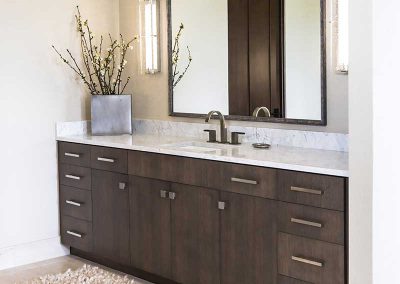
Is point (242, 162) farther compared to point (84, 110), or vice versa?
point (84, 110)

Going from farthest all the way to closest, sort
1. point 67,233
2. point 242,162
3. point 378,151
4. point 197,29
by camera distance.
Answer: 1. point 67,233
2. point 197,29
3. point 242,162
4. point 378,151

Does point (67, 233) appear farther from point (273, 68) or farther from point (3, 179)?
point (273, 68)

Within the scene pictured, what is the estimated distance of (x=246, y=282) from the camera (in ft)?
10.9

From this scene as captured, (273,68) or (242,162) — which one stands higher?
(273,68)

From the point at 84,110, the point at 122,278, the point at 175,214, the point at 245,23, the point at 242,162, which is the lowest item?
the point at 122,278

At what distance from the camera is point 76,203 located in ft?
14.7

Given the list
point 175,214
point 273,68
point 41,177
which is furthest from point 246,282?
point 41,177

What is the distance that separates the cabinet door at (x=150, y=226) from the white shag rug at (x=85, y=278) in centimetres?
15

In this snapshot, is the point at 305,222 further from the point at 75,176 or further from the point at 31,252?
the point at 31,252

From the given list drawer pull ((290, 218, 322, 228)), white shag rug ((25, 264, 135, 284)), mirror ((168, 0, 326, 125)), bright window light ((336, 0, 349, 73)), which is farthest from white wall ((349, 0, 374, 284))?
white shag rug ((25, 264, 135, 284))

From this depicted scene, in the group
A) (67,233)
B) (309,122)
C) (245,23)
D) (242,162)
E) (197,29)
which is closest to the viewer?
(242,162)

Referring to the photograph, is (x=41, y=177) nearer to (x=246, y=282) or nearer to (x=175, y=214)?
(x=175, y=214)

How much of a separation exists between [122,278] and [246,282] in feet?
3.49

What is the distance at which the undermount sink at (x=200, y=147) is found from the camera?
3.73 m
